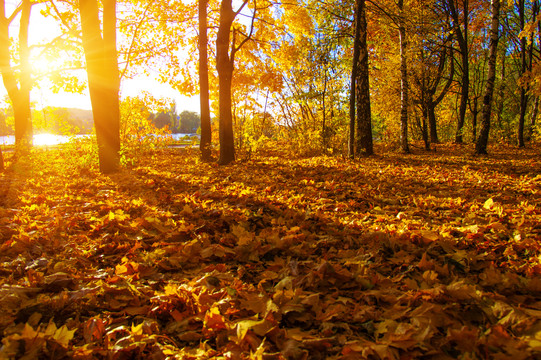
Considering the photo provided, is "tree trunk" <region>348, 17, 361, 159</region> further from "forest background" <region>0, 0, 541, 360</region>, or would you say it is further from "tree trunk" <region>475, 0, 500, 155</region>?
"tree trunk" <region>475, 0, 500, 155</region>

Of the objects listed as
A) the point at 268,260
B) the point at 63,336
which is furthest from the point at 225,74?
the point at 63,336

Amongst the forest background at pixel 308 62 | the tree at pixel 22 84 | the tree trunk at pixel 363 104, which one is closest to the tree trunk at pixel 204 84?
the forest background at pixel 308 62

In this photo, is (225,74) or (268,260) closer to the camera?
(268,260)

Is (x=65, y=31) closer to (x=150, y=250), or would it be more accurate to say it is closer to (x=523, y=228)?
(x=150, y=250)

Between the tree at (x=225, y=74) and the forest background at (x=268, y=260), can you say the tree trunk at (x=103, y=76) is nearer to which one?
the forest background at (x=268, y=260)

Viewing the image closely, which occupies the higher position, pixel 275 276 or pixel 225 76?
pixel 225 76

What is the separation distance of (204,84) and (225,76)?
2041mm

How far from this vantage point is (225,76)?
8.70 metres

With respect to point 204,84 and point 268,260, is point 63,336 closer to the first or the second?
point 268,260

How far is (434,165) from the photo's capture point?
7.31 meters

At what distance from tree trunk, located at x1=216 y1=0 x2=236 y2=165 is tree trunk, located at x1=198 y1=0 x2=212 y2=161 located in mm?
1306

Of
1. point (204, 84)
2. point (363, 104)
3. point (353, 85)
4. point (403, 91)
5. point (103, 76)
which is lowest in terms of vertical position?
point (363, 104)

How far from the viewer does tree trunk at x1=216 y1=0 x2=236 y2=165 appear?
27.8 feet

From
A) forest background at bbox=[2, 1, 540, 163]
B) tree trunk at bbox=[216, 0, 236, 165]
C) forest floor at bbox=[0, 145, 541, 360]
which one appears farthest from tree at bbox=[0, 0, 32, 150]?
forest floor at bbox=[0, 145, 541, 360]
